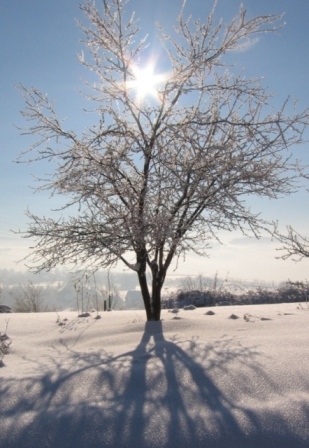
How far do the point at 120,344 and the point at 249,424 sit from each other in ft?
8.39

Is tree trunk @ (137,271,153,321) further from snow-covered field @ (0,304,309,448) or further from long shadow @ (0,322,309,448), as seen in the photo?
long shadow @ (0,322,309,448)

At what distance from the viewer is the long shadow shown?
221 cm

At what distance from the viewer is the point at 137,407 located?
8.21ft

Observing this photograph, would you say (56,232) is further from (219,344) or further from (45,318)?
(219,344)

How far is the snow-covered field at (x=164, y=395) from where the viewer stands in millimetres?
2225

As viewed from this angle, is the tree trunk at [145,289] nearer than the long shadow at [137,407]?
No

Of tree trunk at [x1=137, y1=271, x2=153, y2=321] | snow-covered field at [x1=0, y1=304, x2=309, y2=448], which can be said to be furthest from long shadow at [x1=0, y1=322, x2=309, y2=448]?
tree trunk at [x1=137, y1=271, x2=153, y2=321]

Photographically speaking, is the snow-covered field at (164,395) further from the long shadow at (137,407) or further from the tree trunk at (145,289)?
the tree trunk at (145,289)

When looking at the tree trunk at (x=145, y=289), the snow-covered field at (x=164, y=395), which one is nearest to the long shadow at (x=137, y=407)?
the snow-covered field at (x=164, y=395)

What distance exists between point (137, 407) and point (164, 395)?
0.77 ft

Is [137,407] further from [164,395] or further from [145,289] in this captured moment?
[145,289]

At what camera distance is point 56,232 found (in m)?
6.16

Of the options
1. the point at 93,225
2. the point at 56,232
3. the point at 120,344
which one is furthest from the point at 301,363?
the point at 56,232

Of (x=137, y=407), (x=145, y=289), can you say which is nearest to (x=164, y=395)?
(x=137, y=407)
